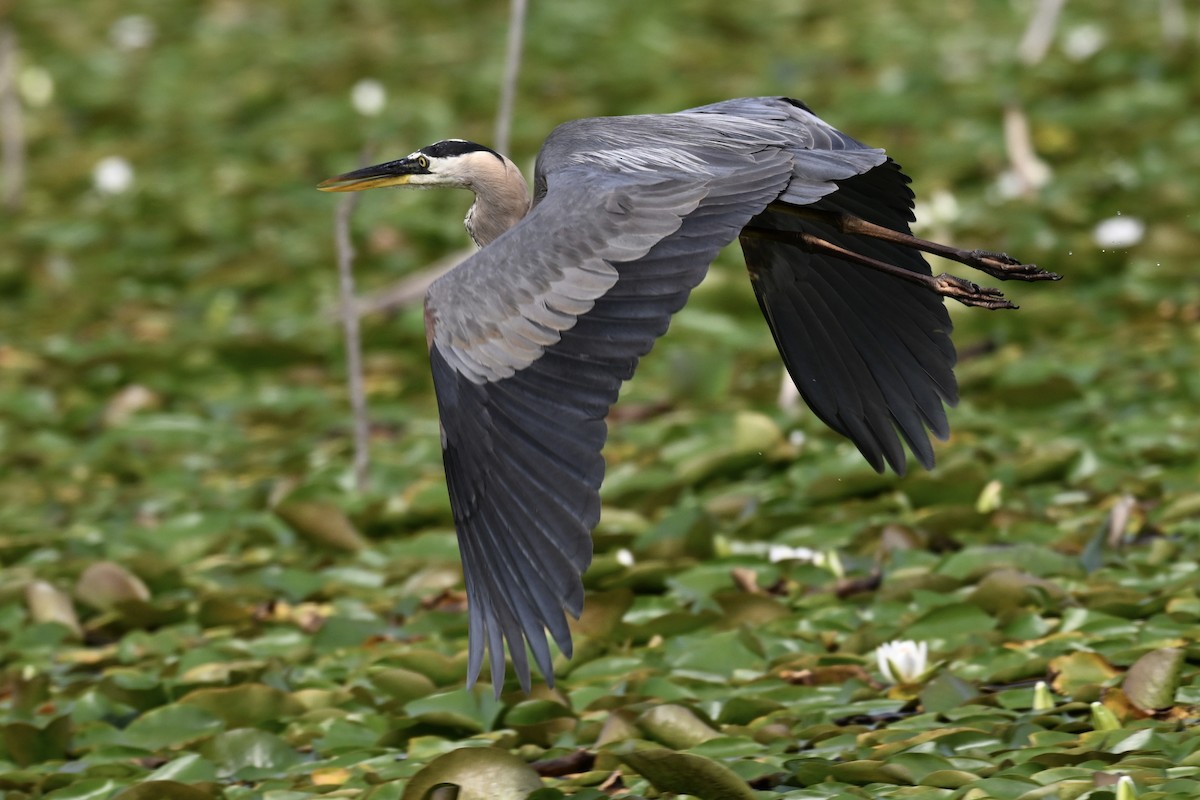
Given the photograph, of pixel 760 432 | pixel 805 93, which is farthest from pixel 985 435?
pixel 805 93

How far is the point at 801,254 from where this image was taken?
14.8ft

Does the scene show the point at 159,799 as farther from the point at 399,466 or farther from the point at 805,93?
the point at 805,93

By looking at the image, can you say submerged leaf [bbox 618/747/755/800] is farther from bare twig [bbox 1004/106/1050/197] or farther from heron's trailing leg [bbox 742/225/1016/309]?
bare twig [bbox 1004/106/1050/197]

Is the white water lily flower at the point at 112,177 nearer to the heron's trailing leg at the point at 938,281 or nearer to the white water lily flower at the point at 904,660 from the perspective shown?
the heron's trailing leg at the point at 938,281

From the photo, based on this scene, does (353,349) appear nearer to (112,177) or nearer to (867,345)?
(867,345)

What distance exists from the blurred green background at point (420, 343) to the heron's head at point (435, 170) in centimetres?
116

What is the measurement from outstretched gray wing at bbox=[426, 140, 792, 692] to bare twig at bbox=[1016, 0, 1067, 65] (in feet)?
19.8

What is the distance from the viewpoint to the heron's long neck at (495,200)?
4371 millimetres

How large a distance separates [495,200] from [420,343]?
3.02 metres

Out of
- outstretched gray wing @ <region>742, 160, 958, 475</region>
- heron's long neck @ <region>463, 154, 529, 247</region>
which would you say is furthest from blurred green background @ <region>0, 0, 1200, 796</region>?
heron's long neck @ <region>463, 154, 529, 247</region>

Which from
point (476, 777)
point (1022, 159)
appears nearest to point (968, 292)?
point (476, 777)

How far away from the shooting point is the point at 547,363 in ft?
11.6

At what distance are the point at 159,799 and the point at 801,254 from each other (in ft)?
6.69

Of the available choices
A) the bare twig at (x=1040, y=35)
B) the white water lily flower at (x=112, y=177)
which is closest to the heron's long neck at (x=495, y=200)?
the white water lily flower at (x=112, y=177)
